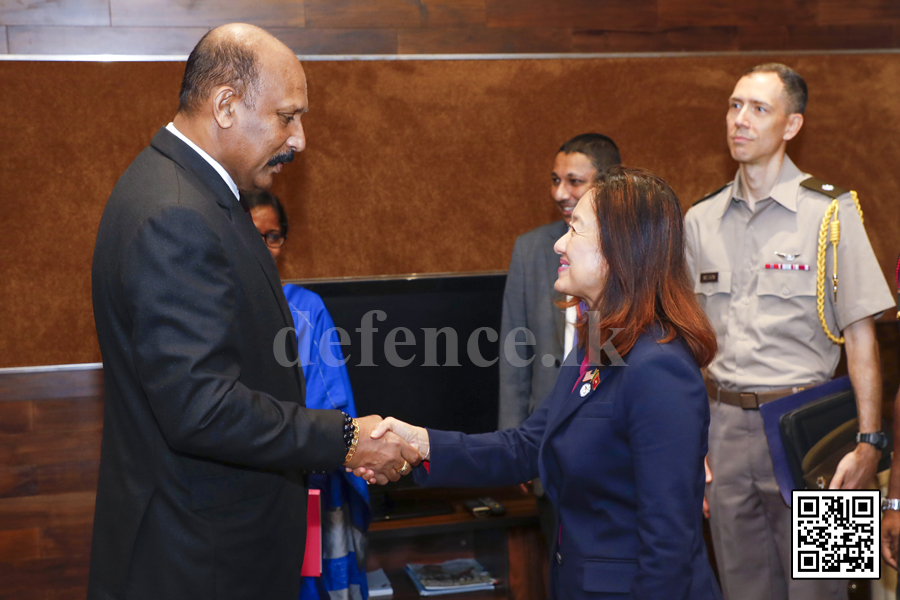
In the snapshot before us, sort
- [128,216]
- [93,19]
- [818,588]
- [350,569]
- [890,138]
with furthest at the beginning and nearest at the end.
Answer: [890,138], [93,19], [350,569], [818,588], [128,216]

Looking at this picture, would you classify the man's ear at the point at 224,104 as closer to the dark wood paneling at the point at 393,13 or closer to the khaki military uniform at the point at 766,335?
the dark wood paneling at the point at 393,13

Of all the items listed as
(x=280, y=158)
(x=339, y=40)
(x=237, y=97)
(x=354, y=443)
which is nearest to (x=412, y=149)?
(x=339, y=40)

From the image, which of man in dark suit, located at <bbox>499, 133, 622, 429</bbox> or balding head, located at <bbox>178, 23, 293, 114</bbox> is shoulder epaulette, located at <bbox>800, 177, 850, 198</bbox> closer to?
man in dark suit, located at <bbox>499, 133, 622, 429</bbox>

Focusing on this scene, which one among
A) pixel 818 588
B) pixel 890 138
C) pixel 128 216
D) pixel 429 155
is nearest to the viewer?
pixel 128 216

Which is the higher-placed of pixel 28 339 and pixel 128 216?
pixel 128 216

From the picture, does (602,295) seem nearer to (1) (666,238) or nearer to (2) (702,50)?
(1) (666,238)

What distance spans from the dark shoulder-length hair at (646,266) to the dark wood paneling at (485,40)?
1.78 m

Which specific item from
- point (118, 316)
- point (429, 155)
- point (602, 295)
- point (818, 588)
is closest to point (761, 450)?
point (818, 588)

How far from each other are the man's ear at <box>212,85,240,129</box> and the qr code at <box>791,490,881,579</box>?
76.1 inches

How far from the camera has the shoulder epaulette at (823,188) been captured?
98.3 inches

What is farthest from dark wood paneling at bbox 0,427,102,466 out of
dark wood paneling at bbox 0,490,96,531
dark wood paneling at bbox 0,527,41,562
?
dark wood paneling at bbox 0,527,41,562

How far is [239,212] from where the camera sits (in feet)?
5.26

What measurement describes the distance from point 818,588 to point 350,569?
146cm

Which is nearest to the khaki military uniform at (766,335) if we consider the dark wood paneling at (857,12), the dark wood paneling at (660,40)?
the dark wood paneling at (660,40)
